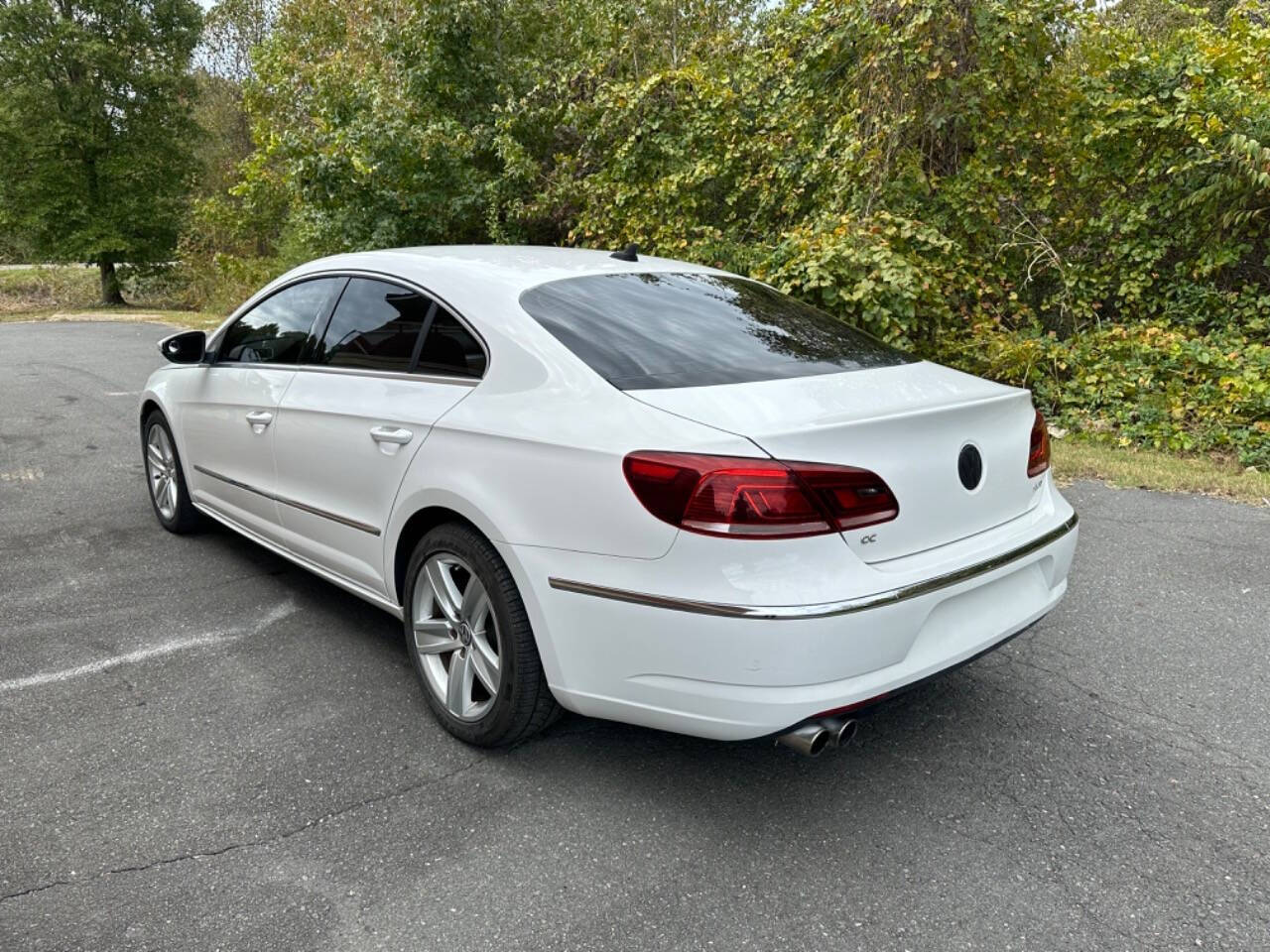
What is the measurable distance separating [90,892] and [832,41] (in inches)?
350

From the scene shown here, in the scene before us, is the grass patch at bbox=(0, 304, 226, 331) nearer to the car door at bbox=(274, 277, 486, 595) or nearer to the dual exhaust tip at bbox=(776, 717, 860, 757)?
the car door at bbox=(274, 277, 486, 595)

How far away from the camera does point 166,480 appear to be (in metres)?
5.09

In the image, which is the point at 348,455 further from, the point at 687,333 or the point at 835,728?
the point at 835,728

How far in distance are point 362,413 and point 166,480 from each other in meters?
2.41

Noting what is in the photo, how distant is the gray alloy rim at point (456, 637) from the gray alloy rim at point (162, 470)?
2.58m

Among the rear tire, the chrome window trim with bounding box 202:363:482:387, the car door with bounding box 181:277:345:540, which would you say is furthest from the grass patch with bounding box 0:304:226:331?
the chrome window trim with bounding box 202:363:482:387

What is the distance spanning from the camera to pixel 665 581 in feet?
7.55

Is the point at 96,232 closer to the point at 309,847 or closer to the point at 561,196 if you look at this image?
the point at 561,196

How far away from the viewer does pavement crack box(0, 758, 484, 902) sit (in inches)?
91.1

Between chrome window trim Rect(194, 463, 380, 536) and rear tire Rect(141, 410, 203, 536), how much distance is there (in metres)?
0.36

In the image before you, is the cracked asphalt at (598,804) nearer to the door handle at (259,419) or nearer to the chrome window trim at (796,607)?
the chrome window trim at (796,607)

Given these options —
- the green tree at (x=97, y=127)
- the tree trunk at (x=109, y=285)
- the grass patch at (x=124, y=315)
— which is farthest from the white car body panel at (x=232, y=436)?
the tree trunk at (x=109, y=285)

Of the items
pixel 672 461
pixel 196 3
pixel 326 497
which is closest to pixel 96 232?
pixel 196 3

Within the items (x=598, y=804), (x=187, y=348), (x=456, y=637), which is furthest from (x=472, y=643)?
(x=187, y=348)
